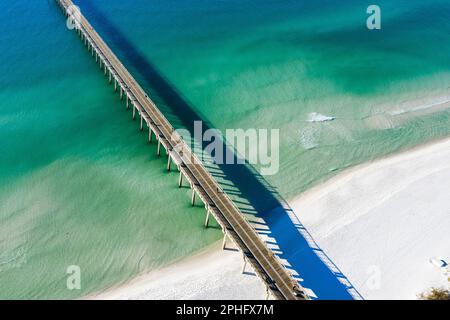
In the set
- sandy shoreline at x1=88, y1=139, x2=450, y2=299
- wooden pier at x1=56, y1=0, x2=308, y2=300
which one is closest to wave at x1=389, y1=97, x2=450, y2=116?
sandy shoreline at x1=88, y1=139, x2=450, y2=299

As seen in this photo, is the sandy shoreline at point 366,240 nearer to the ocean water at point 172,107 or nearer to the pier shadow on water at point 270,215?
the pier shadow on water at point 270,215

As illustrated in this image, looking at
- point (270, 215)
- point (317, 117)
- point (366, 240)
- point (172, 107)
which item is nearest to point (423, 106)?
point (317, 117)

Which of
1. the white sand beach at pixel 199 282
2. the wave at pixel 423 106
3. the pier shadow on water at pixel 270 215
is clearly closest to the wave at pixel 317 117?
the wave at pixel 423 106

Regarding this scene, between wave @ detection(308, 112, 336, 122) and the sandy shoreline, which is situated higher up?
wave @ detection(308, 112, 336, 122)

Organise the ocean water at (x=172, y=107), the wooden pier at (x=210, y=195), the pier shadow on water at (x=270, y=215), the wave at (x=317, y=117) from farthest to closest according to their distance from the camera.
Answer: the wave at (x=317, y=117) < the ocean water at (x=172, y=107) < the pier shadow on water at (x=270, y=215) < the wooden pier at (x=210, y=195)

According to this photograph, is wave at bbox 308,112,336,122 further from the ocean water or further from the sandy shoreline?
the sandy shoreline

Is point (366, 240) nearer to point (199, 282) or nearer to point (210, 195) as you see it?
point (210, 195)
